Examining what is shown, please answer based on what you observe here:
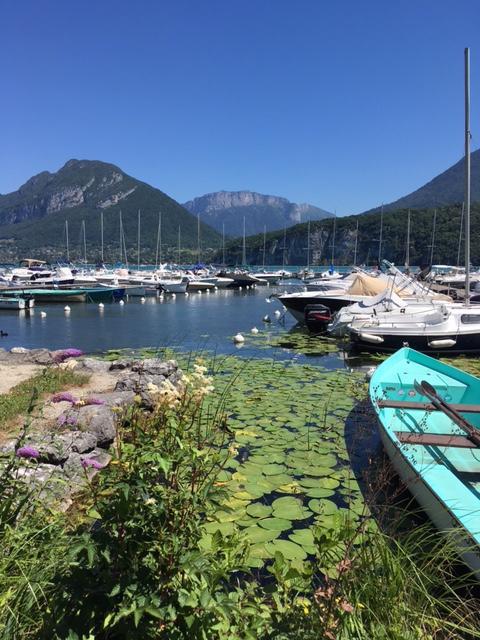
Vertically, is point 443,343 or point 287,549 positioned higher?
point 443,343

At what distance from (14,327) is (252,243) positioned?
98446 mm

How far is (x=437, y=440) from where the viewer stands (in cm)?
471

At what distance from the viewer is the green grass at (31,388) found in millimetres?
6500

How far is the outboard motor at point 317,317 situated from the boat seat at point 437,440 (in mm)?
12841

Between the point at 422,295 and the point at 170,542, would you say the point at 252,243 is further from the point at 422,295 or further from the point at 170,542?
the point at 170,542

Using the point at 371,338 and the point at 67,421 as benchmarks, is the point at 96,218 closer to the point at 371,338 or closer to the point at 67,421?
the point at 371,338

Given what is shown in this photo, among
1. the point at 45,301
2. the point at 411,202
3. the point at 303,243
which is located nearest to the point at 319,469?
the point at 45,301

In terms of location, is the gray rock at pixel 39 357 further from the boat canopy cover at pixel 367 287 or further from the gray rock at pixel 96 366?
the boat canopy cover at pixel 367 287

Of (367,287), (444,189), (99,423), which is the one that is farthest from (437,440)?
(444,189)

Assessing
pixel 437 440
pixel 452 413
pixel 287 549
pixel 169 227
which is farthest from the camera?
pixel 169 227

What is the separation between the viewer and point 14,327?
74.4ft

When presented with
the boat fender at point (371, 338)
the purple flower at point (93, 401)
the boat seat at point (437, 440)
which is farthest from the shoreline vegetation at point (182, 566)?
the boat fender at point (371, 338)

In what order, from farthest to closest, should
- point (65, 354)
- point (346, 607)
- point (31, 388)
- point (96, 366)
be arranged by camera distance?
point (65, 354)
point (96, 366)
point (31, 388)
point (346, 607)

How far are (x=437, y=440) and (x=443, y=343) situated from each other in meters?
8.73
